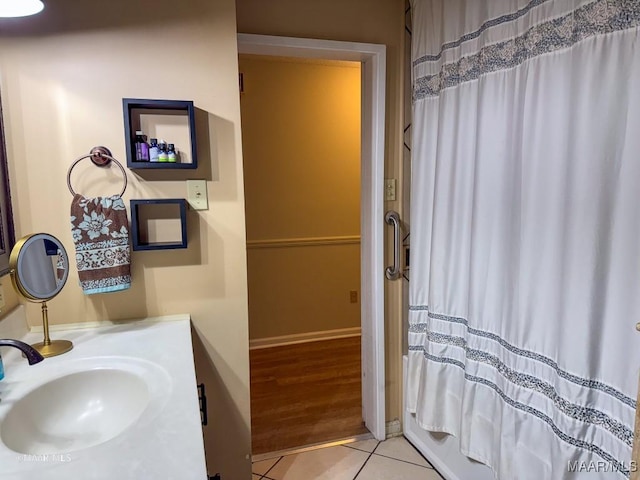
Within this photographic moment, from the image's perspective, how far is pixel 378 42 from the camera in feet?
6.67

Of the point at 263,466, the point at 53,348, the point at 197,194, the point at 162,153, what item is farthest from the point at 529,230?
the point at 263,466

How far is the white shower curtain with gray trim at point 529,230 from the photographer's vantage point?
1042 mm

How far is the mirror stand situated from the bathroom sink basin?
168 mm

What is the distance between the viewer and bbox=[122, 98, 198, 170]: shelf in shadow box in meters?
1.45

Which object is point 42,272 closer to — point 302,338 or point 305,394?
point 305,394

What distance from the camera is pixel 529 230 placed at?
51.4 inches

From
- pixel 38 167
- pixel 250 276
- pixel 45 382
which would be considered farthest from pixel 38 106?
pixel 250 276

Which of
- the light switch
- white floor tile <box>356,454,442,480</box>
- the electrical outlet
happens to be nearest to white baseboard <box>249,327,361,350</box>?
white floor tile <box>356,454,442,480</box>

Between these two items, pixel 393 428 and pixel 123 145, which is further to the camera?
pixel 393 428

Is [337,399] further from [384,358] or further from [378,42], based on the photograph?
[378,42]

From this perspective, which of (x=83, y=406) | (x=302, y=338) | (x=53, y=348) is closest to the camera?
(x=83, y=406)

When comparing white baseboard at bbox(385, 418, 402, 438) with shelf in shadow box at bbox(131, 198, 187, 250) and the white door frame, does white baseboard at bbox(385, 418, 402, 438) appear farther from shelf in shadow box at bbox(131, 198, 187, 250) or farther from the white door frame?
shelf in shadow box at bbox(131, 198, 187, 250)

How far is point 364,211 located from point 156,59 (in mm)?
1219

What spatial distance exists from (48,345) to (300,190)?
8.09 ft
